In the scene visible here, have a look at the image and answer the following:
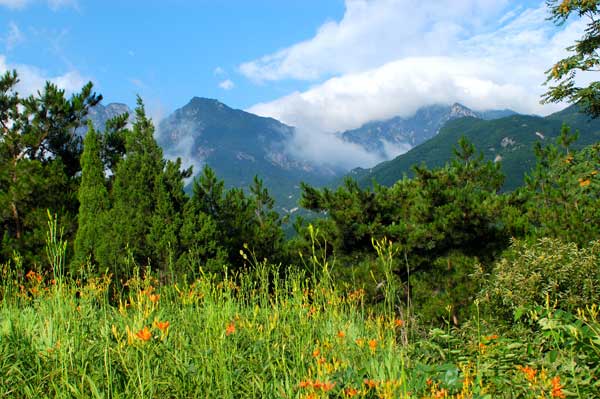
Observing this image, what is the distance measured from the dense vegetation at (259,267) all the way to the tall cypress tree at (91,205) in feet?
0.14

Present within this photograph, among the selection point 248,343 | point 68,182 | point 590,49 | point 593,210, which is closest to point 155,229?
point 68,182

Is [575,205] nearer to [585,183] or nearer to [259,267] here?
[585,183]

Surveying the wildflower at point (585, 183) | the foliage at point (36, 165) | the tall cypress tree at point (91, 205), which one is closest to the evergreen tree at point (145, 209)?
the tall cypress tree at point (91, 205)

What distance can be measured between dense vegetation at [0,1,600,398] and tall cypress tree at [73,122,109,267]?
1.6 inches

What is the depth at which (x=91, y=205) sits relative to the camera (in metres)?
9.98

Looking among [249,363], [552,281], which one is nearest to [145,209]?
[249,363]

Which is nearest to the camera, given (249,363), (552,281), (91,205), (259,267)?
(249,363)

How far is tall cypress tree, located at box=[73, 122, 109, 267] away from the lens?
9039mm

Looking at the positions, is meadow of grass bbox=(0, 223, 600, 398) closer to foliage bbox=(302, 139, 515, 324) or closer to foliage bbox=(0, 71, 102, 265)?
foliage bbox=(302, 139, 515, 324)

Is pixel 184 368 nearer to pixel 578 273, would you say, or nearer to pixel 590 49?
pixel 578 273

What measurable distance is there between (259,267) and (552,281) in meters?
3.81

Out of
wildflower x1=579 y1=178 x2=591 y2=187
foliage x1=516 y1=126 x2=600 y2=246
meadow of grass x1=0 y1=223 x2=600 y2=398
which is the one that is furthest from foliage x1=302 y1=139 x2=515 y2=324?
meadow of grass x1=0 y1=223 x2=600 y2=398

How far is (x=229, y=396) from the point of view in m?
2.45

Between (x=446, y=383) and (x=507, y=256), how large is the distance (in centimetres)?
635
